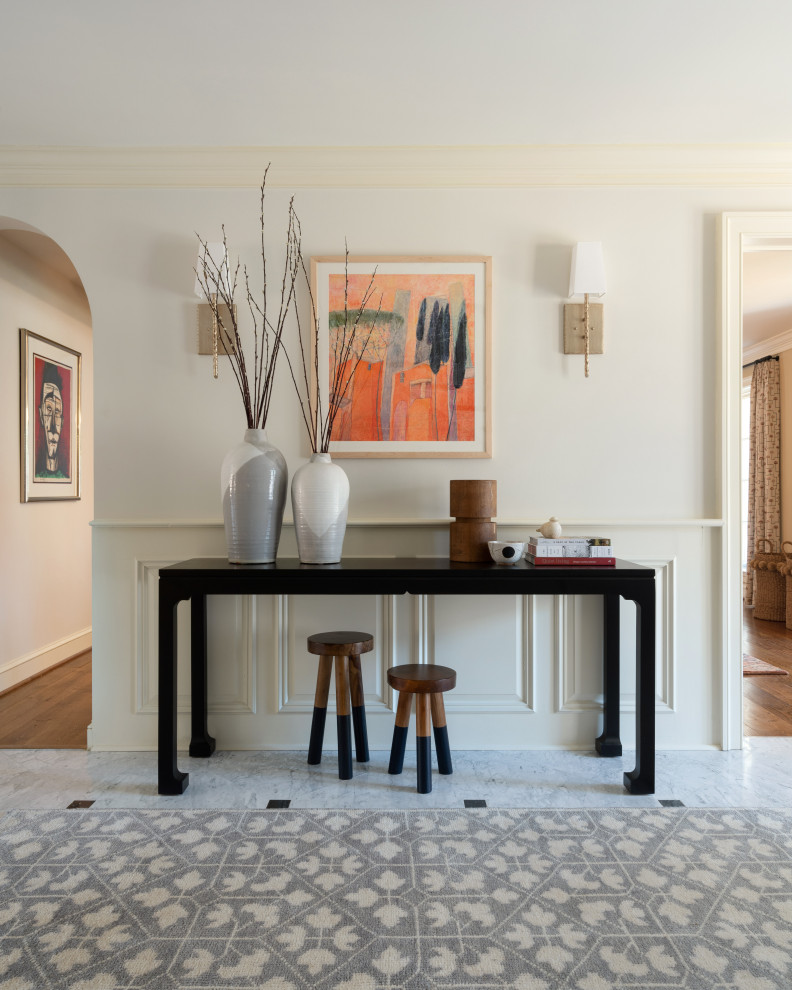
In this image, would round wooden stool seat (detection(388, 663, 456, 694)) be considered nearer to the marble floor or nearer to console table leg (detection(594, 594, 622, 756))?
the marble floor

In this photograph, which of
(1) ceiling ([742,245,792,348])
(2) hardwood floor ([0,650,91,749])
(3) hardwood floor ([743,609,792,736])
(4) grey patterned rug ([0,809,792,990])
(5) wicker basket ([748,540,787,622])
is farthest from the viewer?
(5) wicker basket ([748,540,787,622])

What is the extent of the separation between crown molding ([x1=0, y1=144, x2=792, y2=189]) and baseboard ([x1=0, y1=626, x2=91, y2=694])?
2554mm

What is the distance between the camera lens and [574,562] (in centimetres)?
259

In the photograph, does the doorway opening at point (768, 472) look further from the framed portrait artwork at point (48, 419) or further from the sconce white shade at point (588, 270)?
the framed portrait artwork at point (48, 419)

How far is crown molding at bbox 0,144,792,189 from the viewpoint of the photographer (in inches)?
116

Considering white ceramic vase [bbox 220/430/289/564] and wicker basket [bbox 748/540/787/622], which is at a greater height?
white ceramic vase [bbox 220/430/289/564]

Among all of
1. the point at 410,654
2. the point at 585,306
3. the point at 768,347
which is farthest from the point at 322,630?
the point at 768,347

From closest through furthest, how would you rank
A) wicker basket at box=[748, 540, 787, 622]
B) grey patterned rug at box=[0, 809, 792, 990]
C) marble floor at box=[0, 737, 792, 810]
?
grey patterned rug at box=[0, 809, 792, 990] < marble floor at box=[0, 737, 792, 810] < wicker basket at box=[748, 540, 787, 622]

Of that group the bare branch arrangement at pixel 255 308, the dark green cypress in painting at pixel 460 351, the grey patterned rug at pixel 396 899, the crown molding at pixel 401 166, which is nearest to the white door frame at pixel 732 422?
the crown molding at pixel 401 166

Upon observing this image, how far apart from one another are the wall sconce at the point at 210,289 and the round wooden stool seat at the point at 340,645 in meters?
1.18

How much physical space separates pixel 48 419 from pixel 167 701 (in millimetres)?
2736

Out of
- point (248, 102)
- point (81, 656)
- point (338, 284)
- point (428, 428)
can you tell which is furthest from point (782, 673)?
point (81, 656)

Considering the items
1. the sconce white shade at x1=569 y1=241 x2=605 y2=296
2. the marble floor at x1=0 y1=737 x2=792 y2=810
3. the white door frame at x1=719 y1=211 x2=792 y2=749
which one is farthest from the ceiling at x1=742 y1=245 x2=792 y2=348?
the marble floor at x1=0 y1=737 x2=792 y2=810

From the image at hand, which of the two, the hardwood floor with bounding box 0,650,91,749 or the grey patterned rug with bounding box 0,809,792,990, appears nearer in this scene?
the grey patterned rug with bounding box 0,809,792,990
